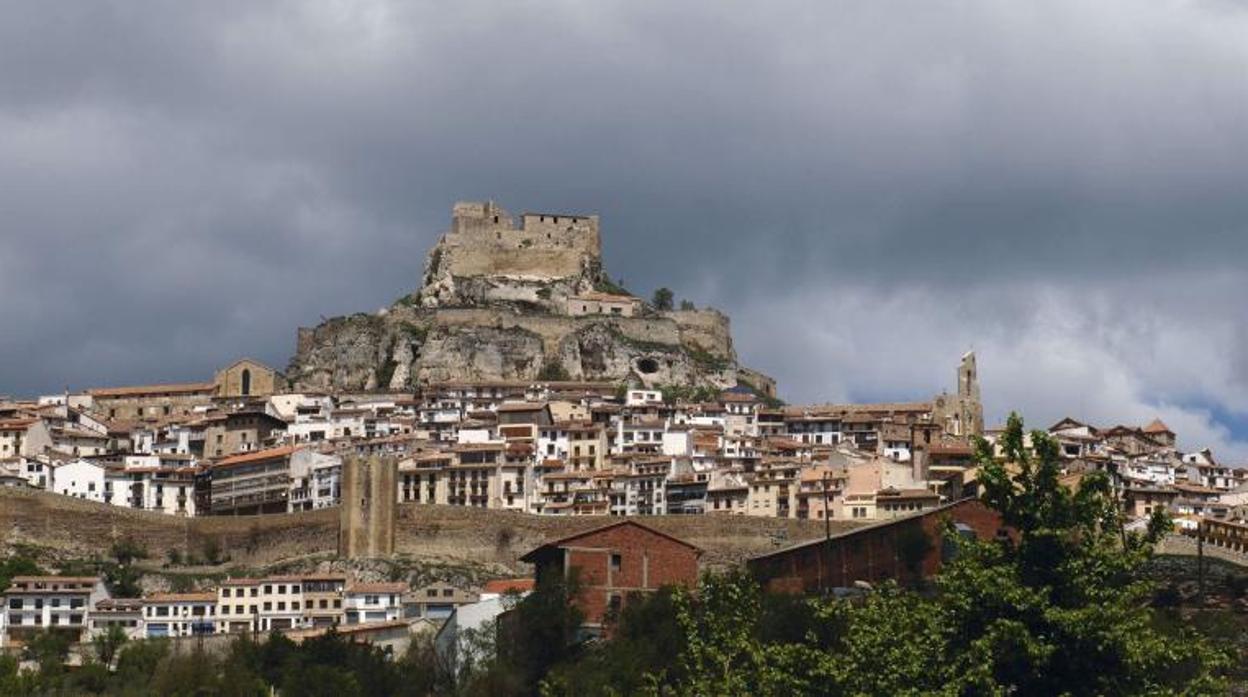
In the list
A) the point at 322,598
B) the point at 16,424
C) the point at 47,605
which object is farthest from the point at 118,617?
the point at 16,424

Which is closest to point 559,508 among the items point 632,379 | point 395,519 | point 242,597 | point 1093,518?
point 395,519

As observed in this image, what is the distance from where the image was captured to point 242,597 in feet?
273

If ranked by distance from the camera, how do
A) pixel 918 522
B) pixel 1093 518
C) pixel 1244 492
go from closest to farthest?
pixel 1093 518
pixel 918 522
pixel 1244 492

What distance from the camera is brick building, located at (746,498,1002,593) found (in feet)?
229

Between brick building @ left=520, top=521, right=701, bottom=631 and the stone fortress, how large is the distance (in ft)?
134

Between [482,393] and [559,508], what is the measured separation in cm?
1722

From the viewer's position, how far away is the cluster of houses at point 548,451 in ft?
303

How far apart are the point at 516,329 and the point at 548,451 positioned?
18.6 metres

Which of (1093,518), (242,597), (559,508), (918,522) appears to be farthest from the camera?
(559,508)

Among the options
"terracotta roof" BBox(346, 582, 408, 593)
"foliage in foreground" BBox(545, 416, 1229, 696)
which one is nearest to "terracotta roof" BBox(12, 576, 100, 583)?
"terracotta roof" BBox(346, 582, 408, 593)

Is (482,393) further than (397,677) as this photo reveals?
Yes

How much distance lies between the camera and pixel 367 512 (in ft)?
287

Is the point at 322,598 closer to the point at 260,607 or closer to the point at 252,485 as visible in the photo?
the point at 260,607

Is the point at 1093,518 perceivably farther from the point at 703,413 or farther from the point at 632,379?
the point at 632,379
